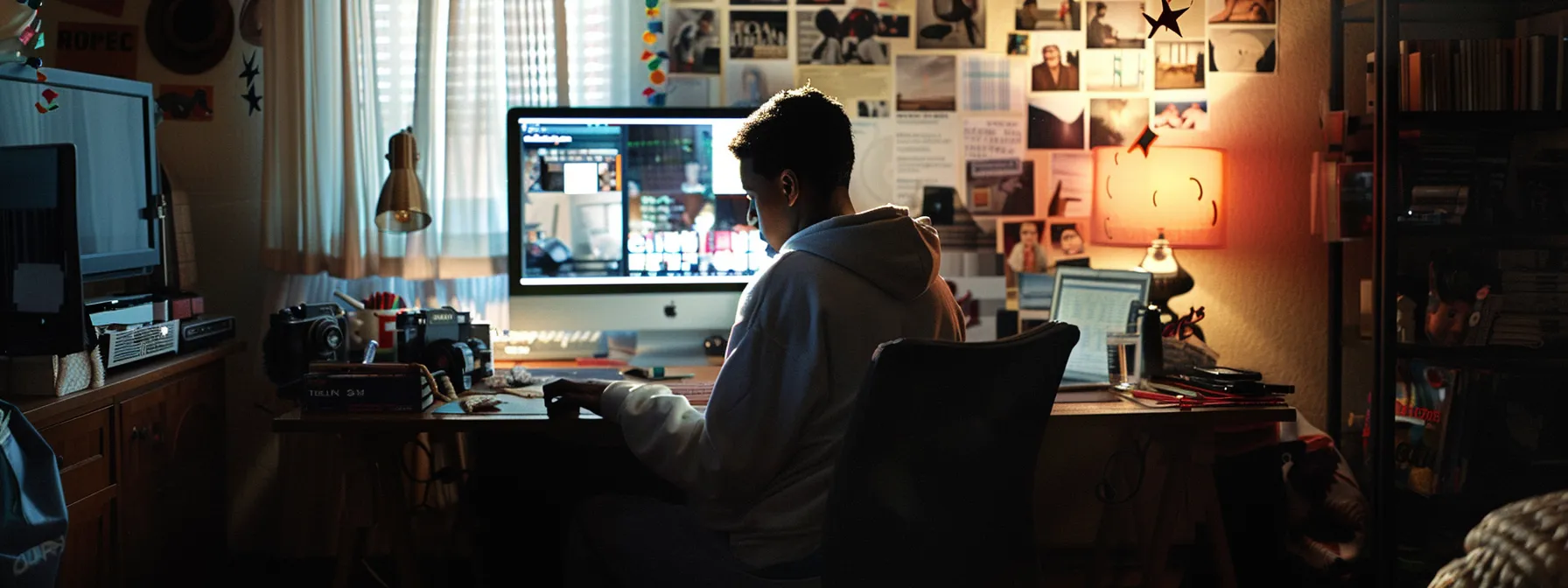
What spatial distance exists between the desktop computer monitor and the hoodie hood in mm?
795

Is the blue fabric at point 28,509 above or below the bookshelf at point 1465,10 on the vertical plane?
below

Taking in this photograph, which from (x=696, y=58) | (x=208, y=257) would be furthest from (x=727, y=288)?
(x=208, y=257)

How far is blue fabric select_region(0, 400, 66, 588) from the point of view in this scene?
1372 mm

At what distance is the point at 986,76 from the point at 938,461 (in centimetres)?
169

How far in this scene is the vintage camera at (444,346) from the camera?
6.58 ft

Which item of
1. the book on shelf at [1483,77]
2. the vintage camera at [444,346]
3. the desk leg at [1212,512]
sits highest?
the book on shelf at [1483,77]

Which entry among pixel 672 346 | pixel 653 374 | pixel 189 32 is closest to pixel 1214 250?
pixel 672 346

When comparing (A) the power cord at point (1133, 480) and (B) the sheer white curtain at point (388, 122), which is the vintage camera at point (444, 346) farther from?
(A) the power cord at point (1133, 480)

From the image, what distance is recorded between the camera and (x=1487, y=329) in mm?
2459

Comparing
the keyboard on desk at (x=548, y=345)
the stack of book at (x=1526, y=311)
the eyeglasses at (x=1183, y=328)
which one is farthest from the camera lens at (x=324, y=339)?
the stack of book at (x=1526, y=311)

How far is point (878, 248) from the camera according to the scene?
136 cm

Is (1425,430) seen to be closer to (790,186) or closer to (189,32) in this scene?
(790,186)

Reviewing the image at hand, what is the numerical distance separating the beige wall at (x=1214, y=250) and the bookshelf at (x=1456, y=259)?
92 mm

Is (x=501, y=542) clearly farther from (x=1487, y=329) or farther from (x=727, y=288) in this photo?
(x=1487, y=329)
